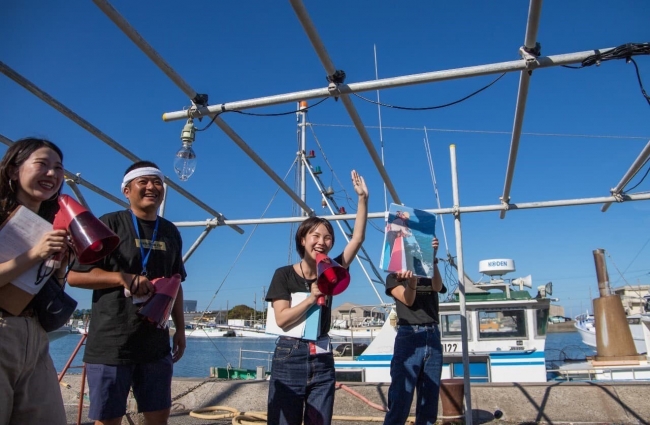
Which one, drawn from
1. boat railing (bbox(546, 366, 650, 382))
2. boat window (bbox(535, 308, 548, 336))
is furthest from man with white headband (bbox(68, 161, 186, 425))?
boat railing (bbox(546, 366, 650, 382))

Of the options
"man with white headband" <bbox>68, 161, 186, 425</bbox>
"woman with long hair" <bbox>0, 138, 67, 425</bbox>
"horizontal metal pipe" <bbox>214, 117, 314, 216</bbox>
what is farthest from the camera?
"horizontal metal pipe" <bbox>214, 117, 314, 216</bbox>

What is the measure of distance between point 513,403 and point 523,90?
333 cm

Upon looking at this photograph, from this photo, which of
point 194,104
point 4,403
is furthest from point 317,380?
point 194,104

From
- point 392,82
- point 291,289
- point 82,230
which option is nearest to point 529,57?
point 392,82

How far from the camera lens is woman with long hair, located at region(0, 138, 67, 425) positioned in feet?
5.73

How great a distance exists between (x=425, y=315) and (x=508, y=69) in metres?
1.85

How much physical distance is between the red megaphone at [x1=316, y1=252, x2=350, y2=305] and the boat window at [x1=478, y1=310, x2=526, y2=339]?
7624 millimetres

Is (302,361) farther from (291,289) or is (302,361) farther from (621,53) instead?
(621,53)

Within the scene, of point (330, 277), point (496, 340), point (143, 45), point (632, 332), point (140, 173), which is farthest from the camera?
point (632, 332)

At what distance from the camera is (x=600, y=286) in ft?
45.9

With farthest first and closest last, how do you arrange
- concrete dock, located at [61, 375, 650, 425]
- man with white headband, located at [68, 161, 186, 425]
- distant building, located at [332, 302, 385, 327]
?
distant building, located at [332, 302, 385, 327], concrete dock, located at [61, 375, 650, 425], man with white headband, located at [68, 161, 186, 425]

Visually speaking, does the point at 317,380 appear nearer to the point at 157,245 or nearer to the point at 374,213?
the point at 157,245

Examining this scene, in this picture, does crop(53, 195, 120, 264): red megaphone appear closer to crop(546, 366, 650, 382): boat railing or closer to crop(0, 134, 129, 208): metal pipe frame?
crop(0, 134, 129, 208): metal pipe frame

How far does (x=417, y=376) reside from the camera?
363 centimetres
